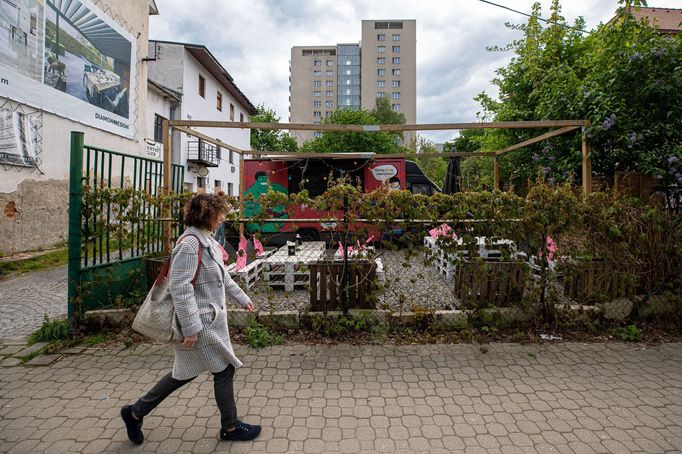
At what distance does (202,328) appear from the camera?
8.02 feet

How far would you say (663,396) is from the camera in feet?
10.4

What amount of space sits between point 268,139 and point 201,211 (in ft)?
124

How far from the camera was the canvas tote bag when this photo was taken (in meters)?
2.47

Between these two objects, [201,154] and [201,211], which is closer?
[201,211]

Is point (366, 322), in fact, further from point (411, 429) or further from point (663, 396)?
point (663, 396)

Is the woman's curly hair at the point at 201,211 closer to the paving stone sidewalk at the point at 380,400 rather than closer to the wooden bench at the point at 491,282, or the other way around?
the paving stone sidewalk at the point at 380,400

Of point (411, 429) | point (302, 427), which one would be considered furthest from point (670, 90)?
point (302, 427)

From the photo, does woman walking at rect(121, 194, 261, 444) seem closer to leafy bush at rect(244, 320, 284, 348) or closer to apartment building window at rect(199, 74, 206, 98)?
leafy bush at rect(244, 320, 284, 348)

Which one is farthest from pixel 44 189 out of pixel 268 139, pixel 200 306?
pixel 268 139

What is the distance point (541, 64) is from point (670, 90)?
174 inches

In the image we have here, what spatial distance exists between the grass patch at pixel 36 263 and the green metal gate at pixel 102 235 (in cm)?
482

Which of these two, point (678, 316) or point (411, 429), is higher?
point (678, 316)

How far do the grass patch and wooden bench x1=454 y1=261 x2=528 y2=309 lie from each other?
877 centimetres

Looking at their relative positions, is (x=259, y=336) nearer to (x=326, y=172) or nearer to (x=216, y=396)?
(x=216, y=396)
